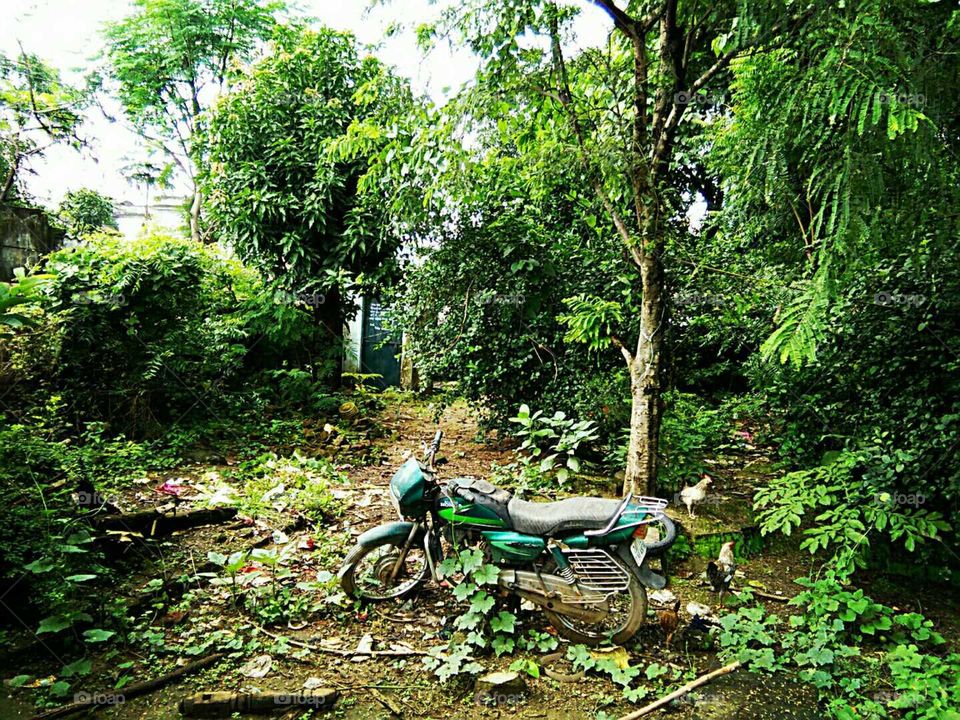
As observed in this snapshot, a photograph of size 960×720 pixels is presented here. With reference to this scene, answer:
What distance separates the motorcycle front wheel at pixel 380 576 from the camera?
349 centimetres

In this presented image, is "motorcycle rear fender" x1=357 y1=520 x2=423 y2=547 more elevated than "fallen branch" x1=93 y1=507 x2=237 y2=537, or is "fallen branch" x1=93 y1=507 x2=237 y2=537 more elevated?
"motorcycle rear fender" x1=357 y1=520 x2=423 y2=547

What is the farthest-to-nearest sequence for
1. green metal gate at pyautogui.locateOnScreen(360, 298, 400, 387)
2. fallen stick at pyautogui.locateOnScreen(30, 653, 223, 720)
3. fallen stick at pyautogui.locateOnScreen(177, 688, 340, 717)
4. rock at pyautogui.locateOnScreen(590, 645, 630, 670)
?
1. green metal gate at pyautogui.locateOnScreen(360, 298, 400, 387)
2. rock at pyautogui.locateOnScreen(590, 645, 630, 670)
3. fallen stick at pyautogui.locateOnScreen(177, 688, 340, 717)
4. fallen stick at pyautogui.locateOnScreen(30, 653, 223, 720)

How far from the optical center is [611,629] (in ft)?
11.0

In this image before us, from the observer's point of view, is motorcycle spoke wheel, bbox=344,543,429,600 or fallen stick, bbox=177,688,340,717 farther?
motorcycle spoke wheel, bbox=344,543,429,600

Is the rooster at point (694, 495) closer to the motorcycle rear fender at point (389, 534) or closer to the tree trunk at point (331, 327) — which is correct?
the motorcycle rear fender at point (389, 534)

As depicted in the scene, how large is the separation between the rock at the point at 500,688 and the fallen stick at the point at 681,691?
52cm

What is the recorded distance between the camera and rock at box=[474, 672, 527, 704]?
2.82 meters

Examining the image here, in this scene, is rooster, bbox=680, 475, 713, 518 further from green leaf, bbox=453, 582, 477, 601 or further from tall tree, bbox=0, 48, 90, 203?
tall tree, bbox=0, 48, 90, 203

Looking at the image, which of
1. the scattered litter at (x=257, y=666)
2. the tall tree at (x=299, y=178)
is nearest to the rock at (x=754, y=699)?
the scattered litter at (x=257, y=666)

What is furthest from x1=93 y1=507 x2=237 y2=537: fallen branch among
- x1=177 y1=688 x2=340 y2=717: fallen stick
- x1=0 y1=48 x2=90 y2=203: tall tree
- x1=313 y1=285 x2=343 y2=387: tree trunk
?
x1=0 y1=48 x2=90 y2=203: tall tree

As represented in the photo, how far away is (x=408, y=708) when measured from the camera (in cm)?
275

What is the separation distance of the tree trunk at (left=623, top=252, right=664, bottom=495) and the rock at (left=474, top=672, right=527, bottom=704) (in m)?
1.79

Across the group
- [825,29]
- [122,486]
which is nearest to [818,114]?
[825,29]

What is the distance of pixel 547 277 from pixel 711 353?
3.60 m
